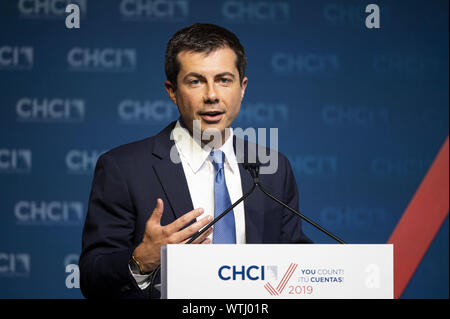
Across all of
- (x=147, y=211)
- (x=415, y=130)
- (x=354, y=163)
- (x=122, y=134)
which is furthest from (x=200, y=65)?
(x=415, y=130)

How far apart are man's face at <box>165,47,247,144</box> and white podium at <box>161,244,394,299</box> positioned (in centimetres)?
79

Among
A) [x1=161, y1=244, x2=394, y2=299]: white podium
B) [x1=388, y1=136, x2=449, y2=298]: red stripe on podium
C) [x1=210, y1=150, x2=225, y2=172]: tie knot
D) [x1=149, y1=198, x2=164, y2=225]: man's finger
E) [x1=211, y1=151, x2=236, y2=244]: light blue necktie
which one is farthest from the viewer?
[x1=388, y1=136, x2=449, y2=298]: red stripe on podium

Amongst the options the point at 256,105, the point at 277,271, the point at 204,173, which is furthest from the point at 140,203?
the point at 256,105

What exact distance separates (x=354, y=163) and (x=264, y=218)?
1395 mm

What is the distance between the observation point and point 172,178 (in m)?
1.98

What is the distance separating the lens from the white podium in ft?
4.13

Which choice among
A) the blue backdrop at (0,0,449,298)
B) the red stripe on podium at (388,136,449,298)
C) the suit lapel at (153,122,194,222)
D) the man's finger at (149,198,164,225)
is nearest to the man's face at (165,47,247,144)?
the suit lapel at (153,122,194,222)

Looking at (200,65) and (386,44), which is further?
(386,44)

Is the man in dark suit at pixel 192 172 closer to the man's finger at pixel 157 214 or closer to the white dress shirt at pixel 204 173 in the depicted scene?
the white dress shirt at pixel 204 173

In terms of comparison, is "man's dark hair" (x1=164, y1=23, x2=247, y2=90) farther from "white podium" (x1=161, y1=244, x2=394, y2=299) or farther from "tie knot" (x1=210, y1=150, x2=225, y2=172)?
"white podium" (x1=161, y1=244, x2=394, y2=299)

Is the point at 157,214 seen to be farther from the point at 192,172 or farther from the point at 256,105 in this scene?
the point at 256,105

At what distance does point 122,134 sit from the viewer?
3162 mm

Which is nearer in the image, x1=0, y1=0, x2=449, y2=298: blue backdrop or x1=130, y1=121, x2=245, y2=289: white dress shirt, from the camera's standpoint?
x1=130, y1=121, x2=245, y2=289: white dress shirt
